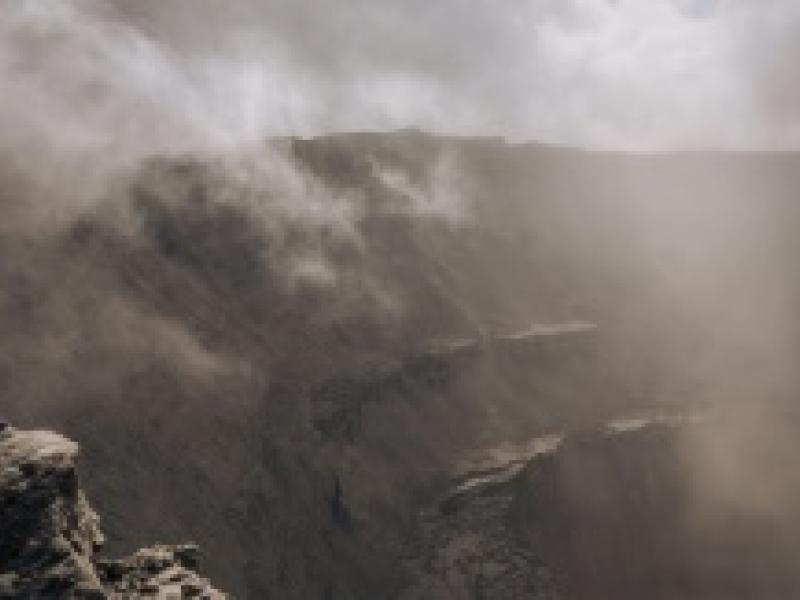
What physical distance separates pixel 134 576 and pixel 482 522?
454 feet

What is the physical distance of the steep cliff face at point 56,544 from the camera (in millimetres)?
53188

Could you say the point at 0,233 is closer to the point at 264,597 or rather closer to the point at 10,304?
the point at 10,304

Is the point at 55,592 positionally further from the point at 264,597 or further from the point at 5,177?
the point at 5,177

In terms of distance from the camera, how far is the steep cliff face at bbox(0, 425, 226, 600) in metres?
53.2

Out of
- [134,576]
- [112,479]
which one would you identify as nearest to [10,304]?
[112,479]

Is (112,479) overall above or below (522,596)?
above

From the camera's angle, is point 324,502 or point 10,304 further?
point 324,502

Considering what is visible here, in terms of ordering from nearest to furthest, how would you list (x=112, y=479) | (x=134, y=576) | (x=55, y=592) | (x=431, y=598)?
(x=55, y=592), (x=134, y=576), (x=112, y=479), (x=431, y=598)

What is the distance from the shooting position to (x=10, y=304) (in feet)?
591

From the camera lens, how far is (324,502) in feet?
639

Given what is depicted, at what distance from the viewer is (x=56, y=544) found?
5456 cm

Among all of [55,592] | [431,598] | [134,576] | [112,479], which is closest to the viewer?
[55,592]

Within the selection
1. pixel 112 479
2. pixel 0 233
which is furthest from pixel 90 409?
pixel 0 233

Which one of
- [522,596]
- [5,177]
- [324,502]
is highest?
[5,177]
